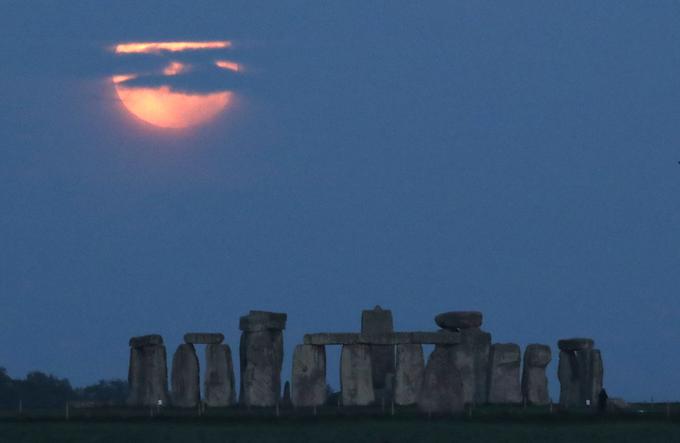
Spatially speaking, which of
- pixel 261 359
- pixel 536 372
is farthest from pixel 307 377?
pixel 536 372

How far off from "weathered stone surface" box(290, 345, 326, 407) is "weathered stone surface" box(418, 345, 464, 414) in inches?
224

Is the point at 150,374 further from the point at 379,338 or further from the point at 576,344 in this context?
the point at 576,344

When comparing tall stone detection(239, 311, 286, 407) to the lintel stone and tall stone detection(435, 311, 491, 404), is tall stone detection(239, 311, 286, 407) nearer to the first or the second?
the lintel stone

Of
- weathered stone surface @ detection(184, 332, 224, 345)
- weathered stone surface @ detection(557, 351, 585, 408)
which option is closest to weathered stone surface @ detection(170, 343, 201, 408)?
weathered stone surface @ detection(184, 332, 224, 345)

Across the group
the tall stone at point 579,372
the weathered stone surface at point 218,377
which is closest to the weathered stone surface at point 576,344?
the tall stone at point 579,372

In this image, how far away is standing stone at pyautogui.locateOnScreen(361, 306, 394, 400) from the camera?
55.9 meters

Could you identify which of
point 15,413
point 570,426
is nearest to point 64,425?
point 15,413

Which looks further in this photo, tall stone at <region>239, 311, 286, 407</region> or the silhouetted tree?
the silhouetted tree

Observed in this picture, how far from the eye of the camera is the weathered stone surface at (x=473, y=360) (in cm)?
5372

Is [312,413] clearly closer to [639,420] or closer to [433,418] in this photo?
[433,418]

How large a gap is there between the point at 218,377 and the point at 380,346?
6567 millimetres

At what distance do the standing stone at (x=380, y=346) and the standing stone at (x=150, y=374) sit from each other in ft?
23.8

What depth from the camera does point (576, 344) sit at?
5375cm

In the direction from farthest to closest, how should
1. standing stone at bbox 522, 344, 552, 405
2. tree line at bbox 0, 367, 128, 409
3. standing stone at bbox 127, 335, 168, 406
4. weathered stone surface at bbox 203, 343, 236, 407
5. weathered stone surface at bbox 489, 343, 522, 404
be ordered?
tree line at bbox 0, 367, 128, 409, standing stone at bbox 522, 344, 552, 405, weathered stone surface at bbox 489, 343, 522, 404, standing stone at bbox 127, 335, 168, 406, weathered stone surface at bbox 203, 343, 236, 407
